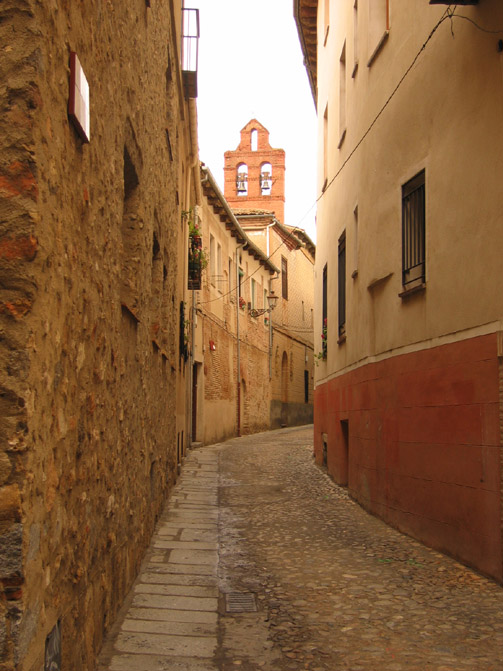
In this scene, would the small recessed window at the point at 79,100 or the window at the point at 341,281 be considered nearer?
the small recessed window at the point at 79,100

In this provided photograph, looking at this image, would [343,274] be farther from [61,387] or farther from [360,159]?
[61,387]

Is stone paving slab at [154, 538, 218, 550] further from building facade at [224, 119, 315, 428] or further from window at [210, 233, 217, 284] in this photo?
building facade at [224, 119, 315, 428]

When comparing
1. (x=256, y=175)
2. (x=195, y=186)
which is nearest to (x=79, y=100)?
(x=195, y=186)

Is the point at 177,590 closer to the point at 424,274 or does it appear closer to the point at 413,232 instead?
the point at 424,274

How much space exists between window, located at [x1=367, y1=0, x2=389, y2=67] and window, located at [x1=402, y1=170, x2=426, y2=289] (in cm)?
221

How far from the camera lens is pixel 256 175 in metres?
40.3

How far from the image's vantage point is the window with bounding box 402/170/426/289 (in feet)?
24.1

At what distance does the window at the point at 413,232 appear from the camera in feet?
24.1

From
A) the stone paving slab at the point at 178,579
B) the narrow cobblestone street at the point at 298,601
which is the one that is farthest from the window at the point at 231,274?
the stone paving slab at the point at 178,579

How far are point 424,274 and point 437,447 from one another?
69.9 inches

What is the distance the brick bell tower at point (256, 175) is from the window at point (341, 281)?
2802cm

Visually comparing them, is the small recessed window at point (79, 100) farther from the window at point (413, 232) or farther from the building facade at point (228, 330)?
the building facade at point (228, 330)

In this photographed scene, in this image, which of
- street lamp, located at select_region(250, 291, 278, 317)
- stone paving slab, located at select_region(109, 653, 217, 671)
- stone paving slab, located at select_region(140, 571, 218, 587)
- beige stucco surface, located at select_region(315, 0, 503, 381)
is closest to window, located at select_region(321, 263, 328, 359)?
beige stucco surface, located at select_region(315, 0, 503, 381)

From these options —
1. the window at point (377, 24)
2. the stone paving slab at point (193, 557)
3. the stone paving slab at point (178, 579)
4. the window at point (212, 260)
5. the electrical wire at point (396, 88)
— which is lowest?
the stone paving slab at point (178, 579)
